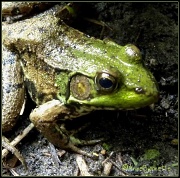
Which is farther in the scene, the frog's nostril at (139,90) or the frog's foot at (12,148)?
the frog's foot at (12,148)

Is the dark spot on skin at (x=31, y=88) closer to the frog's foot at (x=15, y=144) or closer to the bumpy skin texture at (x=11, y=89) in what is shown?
the bumpy skin texture at (x=11, y=89)

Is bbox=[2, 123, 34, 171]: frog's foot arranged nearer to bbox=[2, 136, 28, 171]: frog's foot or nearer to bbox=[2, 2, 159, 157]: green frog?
bbox=[2, 136, 28, 171]: frog's foot

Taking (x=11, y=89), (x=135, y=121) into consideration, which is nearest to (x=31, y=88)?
(x=11, y=89)

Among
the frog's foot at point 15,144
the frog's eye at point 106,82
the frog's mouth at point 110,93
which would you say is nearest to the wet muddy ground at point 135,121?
the frog's foot at point 15,144

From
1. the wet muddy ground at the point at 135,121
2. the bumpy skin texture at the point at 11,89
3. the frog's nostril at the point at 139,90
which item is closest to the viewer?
the frog's nostril at the point at 139,90

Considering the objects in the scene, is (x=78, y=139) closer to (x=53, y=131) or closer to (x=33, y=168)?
(x=53, y=131)

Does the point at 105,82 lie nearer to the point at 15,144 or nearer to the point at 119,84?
the point at 119,84

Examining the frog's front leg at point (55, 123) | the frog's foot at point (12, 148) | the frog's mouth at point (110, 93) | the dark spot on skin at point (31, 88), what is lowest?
the frog's foot at point (12, 148)

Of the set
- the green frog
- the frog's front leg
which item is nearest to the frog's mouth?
the green frog
